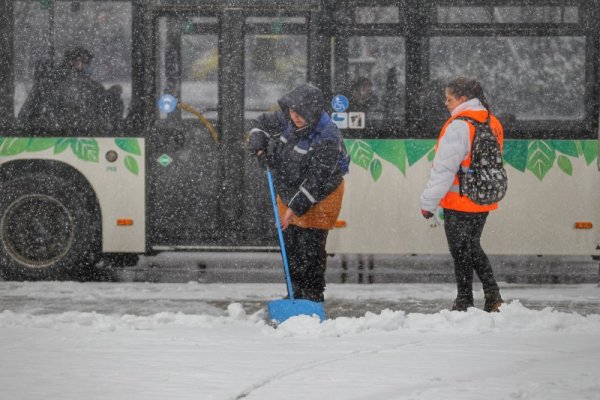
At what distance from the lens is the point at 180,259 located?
14.0 metres

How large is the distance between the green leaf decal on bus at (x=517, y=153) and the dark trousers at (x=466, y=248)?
9.64ft

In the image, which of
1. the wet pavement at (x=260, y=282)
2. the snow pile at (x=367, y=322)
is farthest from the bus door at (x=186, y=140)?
the snow pile at (x=367, y=322)

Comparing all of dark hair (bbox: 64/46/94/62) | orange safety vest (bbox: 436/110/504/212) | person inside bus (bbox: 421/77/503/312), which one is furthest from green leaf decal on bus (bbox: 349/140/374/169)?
orange safety vest (bbox: 436/110/504/212)

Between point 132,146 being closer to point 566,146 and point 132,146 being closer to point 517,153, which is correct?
point 517,153

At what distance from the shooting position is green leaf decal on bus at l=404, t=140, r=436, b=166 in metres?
11.5

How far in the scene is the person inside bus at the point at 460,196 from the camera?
8.38 metres

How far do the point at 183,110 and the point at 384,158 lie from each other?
77.8 inches

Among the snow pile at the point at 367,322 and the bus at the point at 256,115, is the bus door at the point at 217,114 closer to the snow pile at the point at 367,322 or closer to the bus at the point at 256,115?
the bus at the point at 256,115

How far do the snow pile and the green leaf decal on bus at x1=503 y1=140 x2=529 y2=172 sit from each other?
3.23 m

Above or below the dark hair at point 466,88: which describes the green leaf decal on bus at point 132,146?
below

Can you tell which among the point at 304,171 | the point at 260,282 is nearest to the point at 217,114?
the point at 260,282

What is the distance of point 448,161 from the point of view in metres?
8.36

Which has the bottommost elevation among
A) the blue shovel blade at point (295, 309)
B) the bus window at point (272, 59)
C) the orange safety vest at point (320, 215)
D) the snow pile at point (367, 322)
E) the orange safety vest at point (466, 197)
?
the snow pile at point (367, 322)

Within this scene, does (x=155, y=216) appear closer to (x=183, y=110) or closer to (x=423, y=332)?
(x=183, y=110)
